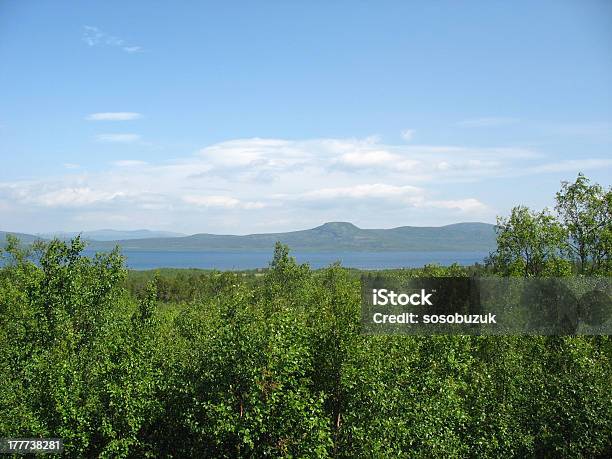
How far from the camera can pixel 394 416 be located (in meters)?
27.2

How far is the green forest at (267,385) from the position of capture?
24.5 metres

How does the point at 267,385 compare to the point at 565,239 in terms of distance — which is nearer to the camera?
the point at 267,385

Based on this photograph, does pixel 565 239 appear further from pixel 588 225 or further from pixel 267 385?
pixel 267 385

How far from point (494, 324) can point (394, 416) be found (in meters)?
21.7

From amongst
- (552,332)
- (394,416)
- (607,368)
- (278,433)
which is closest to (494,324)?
(552,332)

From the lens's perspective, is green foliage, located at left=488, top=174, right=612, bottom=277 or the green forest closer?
the green forest

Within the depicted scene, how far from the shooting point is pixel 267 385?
24.1m

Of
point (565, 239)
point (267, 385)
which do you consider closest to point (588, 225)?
point (565, 239)

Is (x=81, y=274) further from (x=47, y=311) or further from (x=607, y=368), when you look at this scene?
(x=607, y=368)

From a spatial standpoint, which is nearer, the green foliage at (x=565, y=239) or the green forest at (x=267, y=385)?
the green forest at (x=267, y=385)

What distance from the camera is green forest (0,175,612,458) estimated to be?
24500 millimetres

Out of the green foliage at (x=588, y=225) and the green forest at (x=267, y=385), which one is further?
the green foliage at (x=588, y=225)

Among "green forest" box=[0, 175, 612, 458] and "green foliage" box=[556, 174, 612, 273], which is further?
"green foliage" box=[556, 174, 612, 273]

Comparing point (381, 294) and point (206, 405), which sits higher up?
point (381, 294)
